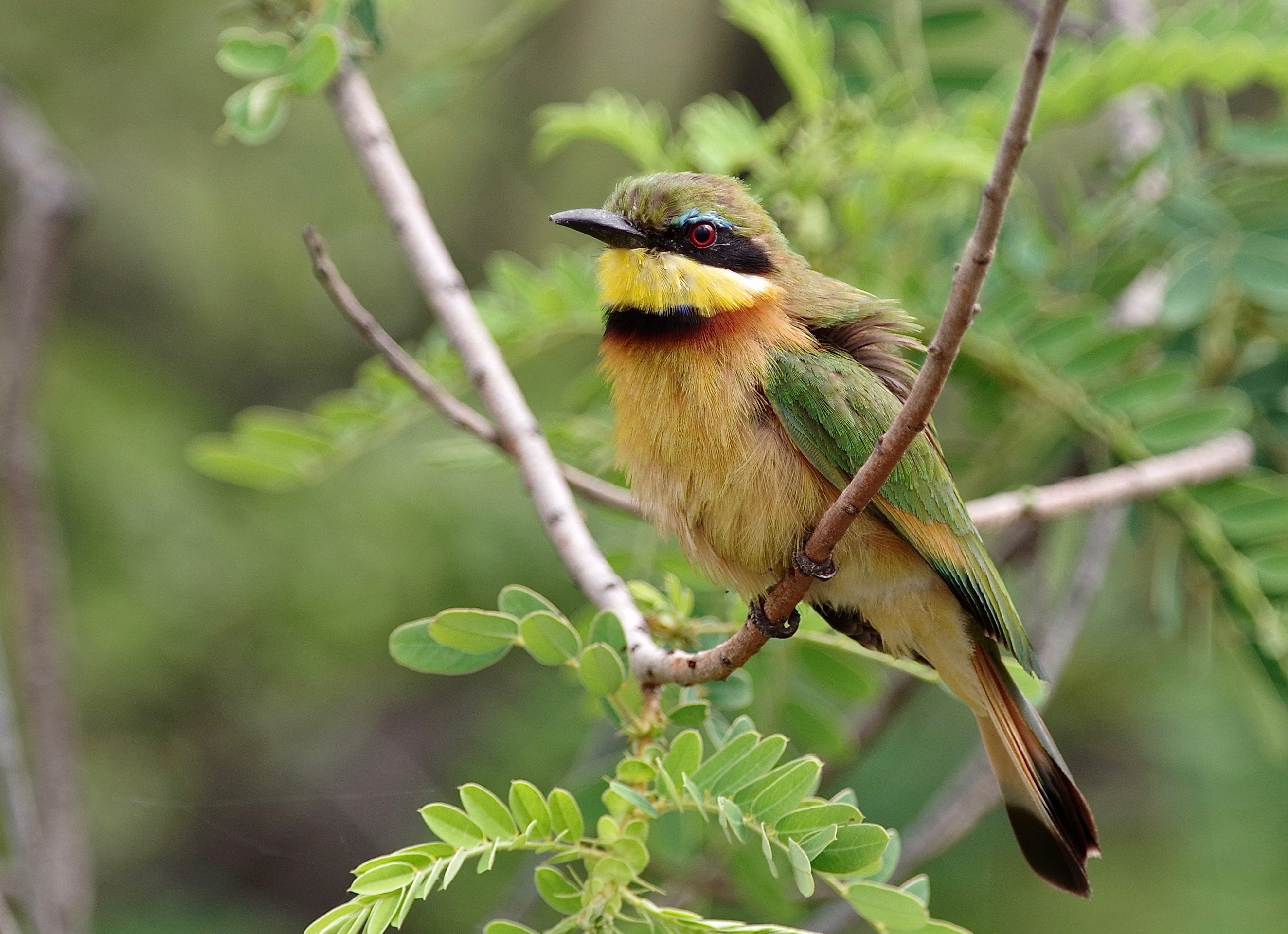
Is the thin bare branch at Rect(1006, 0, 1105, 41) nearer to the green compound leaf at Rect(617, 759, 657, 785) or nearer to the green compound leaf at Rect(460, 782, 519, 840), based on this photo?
the green compound leaf at Rect(617, 759, 657, 785)

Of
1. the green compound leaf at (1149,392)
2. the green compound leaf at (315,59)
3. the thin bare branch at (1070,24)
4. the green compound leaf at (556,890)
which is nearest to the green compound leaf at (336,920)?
the green compound leaf at (556,890)

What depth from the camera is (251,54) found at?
238 centimetres

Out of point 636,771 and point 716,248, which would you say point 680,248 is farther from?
point 636,771

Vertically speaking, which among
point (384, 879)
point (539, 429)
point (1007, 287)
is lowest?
point (384, 879)

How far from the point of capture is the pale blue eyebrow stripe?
246 cm

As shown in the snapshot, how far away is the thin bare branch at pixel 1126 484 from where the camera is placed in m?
2.52

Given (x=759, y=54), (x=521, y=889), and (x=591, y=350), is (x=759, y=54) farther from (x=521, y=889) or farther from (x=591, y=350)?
(x=521, y=889)

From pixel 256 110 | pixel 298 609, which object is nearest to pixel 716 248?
pixel 256 110

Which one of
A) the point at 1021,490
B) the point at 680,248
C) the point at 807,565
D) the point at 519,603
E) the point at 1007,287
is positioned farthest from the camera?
the point at 1007,287

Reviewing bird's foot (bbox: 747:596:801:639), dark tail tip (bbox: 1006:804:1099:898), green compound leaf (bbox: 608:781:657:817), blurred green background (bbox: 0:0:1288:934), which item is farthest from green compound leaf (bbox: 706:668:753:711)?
blurred green background (bbox: 0:0:1288:934)

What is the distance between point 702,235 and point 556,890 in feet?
4.05

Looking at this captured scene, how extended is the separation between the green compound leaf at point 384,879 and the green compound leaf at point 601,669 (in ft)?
1.22

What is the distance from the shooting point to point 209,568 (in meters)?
4.01

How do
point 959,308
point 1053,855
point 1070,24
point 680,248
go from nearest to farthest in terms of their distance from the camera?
point 959,308, point 1053,855, point 680,248, point 1070,24
